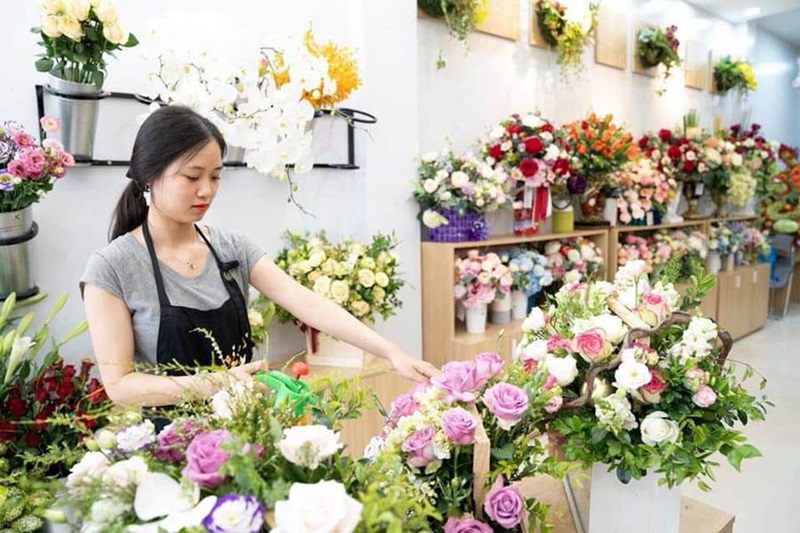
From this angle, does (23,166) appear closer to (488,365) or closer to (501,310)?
(488,365)

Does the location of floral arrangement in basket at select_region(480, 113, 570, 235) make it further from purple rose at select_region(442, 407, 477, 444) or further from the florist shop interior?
purple rose at select_region(442, 407, 477, 444)

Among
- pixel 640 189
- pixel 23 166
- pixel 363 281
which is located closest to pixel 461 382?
pixel 23 166

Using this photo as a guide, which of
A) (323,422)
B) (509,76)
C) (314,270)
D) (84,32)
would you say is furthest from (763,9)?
(323,422)

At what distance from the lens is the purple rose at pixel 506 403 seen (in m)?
1.02

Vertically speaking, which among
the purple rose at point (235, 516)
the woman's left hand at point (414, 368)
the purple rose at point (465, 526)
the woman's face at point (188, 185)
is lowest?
the purple rose at point (465, 526)

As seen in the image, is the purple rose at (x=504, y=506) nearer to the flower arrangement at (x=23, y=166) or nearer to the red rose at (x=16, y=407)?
the red rose at (x=16, y=407)

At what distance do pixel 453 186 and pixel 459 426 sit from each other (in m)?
2.52

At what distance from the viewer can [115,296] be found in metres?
1.56

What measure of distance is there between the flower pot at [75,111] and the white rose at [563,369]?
6.03 ft

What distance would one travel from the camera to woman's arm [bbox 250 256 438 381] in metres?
1.68

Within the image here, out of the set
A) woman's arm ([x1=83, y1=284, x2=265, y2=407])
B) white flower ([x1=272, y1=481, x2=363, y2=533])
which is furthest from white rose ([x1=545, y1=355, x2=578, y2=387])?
woman's arm ([x1=83, y1=284, x2=265, y2=407])

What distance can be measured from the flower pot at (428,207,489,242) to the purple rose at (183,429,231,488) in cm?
278

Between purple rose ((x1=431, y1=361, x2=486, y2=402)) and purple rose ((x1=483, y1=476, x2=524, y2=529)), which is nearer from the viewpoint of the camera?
purple rose ((x1=483, y1=476, x2=524, y2=529))

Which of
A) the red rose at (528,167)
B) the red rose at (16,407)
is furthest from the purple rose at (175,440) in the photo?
the red rose at (528,167)
